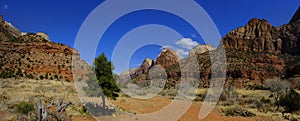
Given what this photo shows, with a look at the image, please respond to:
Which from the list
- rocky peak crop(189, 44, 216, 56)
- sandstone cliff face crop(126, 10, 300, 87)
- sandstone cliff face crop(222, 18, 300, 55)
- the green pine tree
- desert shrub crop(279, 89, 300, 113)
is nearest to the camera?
the green pine tree

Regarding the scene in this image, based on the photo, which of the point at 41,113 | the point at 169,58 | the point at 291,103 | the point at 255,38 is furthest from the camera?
the point at 255,38

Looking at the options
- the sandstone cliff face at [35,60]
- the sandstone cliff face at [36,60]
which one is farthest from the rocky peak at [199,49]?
the sandstone cliff face at [36,60]

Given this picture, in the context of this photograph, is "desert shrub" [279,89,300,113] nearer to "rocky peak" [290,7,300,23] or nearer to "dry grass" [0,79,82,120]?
"dry grass" [0,79,82,120]

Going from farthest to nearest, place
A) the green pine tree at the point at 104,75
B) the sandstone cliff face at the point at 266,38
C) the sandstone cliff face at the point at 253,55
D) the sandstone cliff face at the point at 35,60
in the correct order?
the sandstone cliff face at the point at 266,38, the sandstone cliff face at the point at 253,55, the sandstone cliff face at the point at 35,60, the green pine tree at the point at 104,75

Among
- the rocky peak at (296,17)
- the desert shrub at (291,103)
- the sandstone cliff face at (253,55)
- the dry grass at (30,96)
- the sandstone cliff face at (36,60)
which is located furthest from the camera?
the rocky peak at (296,17)

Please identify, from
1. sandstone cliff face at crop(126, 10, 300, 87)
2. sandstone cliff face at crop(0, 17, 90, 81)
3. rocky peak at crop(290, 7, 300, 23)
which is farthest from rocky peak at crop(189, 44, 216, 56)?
rocky peak at crop(290, 7, 300, 23)

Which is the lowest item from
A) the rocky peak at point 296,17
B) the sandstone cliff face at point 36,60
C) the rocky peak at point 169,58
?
the sandstone cliff face at point 36,60

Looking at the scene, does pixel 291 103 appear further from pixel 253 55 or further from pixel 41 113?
pixel 253 55

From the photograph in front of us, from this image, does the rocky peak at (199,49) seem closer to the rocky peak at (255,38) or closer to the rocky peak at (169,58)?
the rocky peak at (169,58)

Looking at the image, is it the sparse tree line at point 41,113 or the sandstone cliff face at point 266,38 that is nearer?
the sparse tree line at point 41,113

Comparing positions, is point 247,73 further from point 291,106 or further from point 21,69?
point 21,69

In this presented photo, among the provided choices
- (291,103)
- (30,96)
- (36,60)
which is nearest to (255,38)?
(36,60)

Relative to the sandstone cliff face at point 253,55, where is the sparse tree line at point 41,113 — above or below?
below

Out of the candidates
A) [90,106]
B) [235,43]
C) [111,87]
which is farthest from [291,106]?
[235,43]
